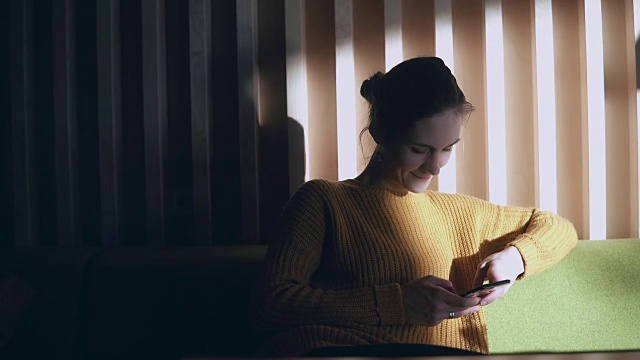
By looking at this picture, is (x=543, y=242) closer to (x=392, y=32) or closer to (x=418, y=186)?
(x=418, y=186)

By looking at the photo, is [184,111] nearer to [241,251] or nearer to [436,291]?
[241,251]

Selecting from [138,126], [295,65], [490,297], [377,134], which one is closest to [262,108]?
[295,65]

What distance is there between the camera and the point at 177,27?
1829 mm

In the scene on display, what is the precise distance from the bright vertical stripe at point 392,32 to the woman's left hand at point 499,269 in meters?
0.58

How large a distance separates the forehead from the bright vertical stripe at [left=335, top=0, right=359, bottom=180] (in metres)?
0.38

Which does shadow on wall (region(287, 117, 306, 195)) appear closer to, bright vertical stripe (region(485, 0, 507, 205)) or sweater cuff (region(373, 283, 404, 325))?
bright vertical stripe (region(485, 0, 507, 205))

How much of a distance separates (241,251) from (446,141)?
0.53 m

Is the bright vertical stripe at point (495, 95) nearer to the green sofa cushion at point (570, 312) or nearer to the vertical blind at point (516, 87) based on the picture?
the vertical blind at point (516, 87)

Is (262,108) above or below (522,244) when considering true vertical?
above

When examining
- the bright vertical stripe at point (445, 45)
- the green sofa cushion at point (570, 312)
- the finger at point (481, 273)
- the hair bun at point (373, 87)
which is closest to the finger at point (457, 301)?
the finger at point (481, 273)

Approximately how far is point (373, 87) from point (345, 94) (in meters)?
0.29

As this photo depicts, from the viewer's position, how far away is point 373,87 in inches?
57.4

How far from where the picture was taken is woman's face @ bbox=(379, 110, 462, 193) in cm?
136

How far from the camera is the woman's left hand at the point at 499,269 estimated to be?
4.26ft
